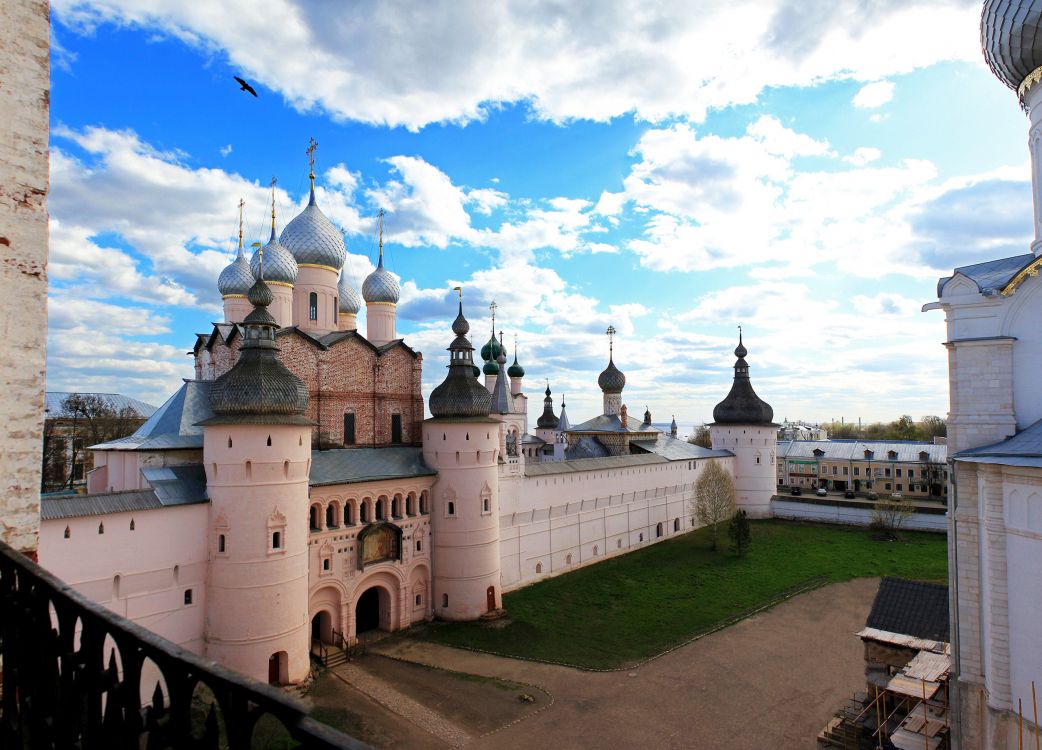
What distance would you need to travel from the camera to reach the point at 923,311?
36.1 feet

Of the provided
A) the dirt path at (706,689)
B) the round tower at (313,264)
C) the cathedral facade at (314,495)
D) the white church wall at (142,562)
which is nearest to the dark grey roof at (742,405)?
the cathedral facade at (314,495)

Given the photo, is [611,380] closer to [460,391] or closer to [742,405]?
[742,405]

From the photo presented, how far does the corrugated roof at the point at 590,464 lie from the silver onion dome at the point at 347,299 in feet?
31.2

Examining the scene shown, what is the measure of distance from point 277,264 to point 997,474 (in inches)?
757

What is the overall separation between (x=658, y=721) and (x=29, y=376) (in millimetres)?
13221

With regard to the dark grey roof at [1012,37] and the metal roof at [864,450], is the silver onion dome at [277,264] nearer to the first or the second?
the dark grey roof at [1012,37]

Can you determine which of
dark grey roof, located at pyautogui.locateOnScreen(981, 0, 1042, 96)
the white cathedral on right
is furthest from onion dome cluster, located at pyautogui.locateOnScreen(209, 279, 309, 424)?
dark grey roof, located at pyautogui.locateOnScreen(981, 0, 1042, 96)

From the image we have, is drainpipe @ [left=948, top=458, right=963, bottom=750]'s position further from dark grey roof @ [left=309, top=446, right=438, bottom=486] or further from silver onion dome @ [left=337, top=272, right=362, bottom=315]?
silver onion dome @ [left=337, top=272, right=362, bottom=315]

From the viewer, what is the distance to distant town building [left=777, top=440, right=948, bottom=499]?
131 ft

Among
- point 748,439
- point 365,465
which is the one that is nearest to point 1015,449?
point 365,465

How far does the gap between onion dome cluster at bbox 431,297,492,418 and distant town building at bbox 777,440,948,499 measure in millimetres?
32717

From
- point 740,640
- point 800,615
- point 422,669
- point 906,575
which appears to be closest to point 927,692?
point 740,640

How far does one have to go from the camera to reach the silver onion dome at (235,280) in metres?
20.9

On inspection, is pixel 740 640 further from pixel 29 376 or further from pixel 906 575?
pixel 29 376
